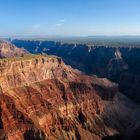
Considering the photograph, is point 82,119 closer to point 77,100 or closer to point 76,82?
point 77,100

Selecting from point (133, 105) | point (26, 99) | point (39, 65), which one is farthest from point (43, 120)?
point (133, 105)

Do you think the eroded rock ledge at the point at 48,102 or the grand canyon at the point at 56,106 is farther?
the grand canyon at the point at 56,106

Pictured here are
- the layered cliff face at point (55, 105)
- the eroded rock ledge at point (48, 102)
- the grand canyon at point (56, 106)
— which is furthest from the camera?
the grand canyon at point (56, 106)

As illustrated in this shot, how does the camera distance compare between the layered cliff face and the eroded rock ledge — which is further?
the layered cliff face

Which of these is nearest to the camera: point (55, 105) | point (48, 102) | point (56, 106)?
point (48, 102)

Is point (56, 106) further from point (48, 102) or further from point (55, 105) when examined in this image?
point (48, 102)

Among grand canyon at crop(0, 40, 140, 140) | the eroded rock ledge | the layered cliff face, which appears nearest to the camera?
the eroded rock ledge

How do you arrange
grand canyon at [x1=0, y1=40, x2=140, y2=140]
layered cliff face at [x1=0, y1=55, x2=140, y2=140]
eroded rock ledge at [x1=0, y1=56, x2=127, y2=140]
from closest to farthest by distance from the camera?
eroded rock ledge at [x1=0, y1=56, x2=127, y2=140]
layered cliff face at [x1=0, y1=55, x2=140, y2=140]
grand canyon at [x1=0, y1=40, x2=140, y2=140]

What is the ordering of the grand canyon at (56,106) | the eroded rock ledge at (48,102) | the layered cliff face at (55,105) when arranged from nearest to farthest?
the eroded rock ledge at (48,102) < the layered cliff face at (55,105) < the grand canyon at (56,106)

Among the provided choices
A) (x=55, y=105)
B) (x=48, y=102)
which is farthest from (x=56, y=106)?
(x=48, y=102)
